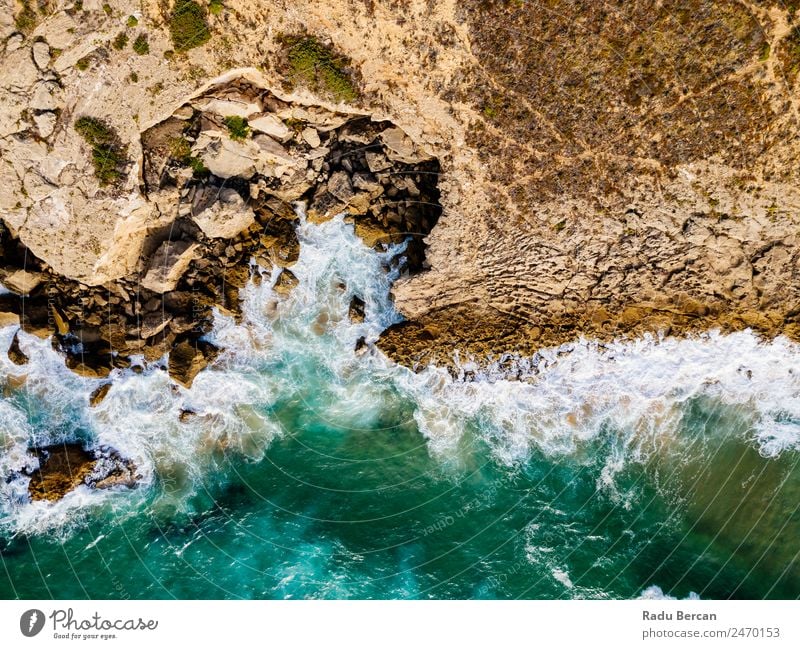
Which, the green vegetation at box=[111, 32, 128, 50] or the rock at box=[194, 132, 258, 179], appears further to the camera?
the rock at box=[194, 132, 258, 179]

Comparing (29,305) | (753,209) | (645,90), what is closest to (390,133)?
(645,90)

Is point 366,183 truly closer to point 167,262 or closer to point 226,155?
point 226,155

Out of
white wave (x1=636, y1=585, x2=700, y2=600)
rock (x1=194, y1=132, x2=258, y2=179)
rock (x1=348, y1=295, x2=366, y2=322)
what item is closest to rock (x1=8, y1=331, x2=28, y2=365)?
rock (x1=194, y1=132, x2=258, y2=179)

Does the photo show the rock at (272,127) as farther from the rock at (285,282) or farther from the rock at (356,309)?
the rock at (356,309)

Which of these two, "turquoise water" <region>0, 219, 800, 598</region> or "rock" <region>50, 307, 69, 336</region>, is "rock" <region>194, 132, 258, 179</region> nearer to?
"turquoise water" <region>0, 219, 800, 598</region>

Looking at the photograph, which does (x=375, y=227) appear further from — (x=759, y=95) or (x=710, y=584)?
(x=710, y=584)

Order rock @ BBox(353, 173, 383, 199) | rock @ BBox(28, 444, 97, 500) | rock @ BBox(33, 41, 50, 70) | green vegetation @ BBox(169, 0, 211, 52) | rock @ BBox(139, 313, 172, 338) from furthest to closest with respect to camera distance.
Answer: rock @ BBox(28, 444, 97, 500) → rock @ BBox(139, 313, 172, 338) → rock @ BBox(353, 173, 383, 199) → rock @ BBox(33, 41, 50, 70) → green vegetation @ BBox(169, 0, 211, 52)

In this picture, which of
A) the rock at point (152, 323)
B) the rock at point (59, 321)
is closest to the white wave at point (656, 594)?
the rock at point (152, 323)
